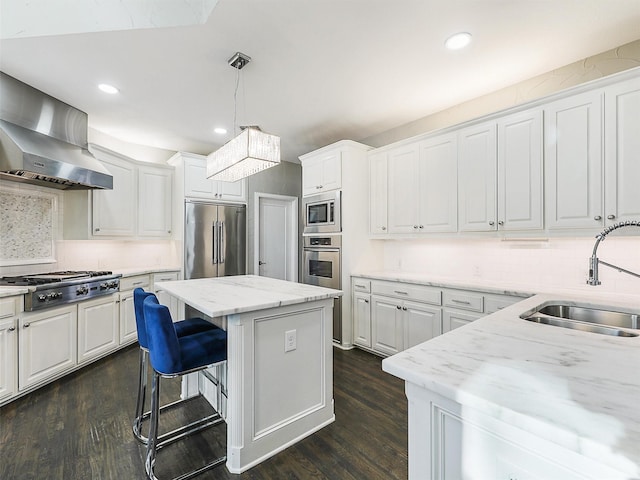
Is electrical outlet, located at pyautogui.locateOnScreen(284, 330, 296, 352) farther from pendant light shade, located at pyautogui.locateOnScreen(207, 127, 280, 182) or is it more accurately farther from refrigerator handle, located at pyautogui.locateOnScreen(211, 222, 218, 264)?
refrigerator handle, located at pyautogui.locateOnScreen(211, 222, 218, 264)

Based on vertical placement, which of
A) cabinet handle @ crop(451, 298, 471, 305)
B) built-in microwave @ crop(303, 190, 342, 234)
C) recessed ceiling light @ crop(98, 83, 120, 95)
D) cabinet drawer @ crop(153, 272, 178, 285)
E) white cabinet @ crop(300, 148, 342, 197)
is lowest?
cabinet handle @ crop(451, 298, 471, 305)

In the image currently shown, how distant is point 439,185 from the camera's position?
314cm

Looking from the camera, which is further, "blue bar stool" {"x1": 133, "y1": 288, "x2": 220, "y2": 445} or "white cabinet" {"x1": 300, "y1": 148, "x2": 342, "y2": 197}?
"white cabinet" {"x1": 300, "y1": 148, "x2": 342, "y2": 197}

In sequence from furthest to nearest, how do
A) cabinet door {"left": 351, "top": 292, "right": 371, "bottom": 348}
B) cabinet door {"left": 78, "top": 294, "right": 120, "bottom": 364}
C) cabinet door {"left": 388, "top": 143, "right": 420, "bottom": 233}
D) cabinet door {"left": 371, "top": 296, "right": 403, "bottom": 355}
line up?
cabinet door {"left": 351, "top": 292, "right": 371, "bottom": 348} < cabinet door {"left": 388, "top": 143, "right": 420, "bottom": 233} < cabinet door {"left": 371, "top": 296, "right": 403, "bottom": 355} < cabinet door {"left": 78, "top": 294, "right": 120, "bottom": 364}

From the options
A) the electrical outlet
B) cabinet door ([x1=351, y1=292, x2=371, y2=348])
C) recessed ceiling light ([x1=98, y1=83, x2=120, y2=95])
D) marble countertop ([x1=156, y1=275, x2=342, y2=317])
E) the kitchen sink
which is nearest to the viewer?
the kitchen sink

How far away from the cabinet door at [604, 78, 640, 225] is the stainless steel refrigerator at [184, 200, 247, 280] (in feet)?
13.6

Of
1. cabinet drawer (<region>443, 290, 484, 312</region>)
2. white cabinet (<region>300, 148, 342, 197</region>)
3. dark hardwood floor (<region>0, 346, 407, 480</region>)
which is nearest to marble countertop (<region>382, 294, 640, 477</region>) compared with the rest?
Answer: dark hardwood floor (<region>0, 346, 407, 480</region>)

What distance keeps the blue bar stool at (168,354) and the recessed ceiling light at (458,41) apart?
2.60m

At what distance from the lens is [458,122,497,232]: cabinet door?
9.04ft

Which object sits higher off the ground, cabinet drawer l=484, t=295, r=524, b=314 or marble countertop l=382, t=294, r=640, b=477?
marble countertop l=382, t=294, r=640, b=477

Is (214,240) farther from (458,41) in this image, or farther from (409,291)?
(458,41)

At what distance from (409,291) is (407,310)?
0.20 metres

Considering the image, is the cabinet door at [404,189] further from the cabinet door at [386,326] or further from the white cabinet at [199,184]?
the white cabinet at [199,184]

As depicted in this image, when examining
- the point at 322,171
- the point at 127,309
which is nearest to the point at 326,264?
the point at 322,171
